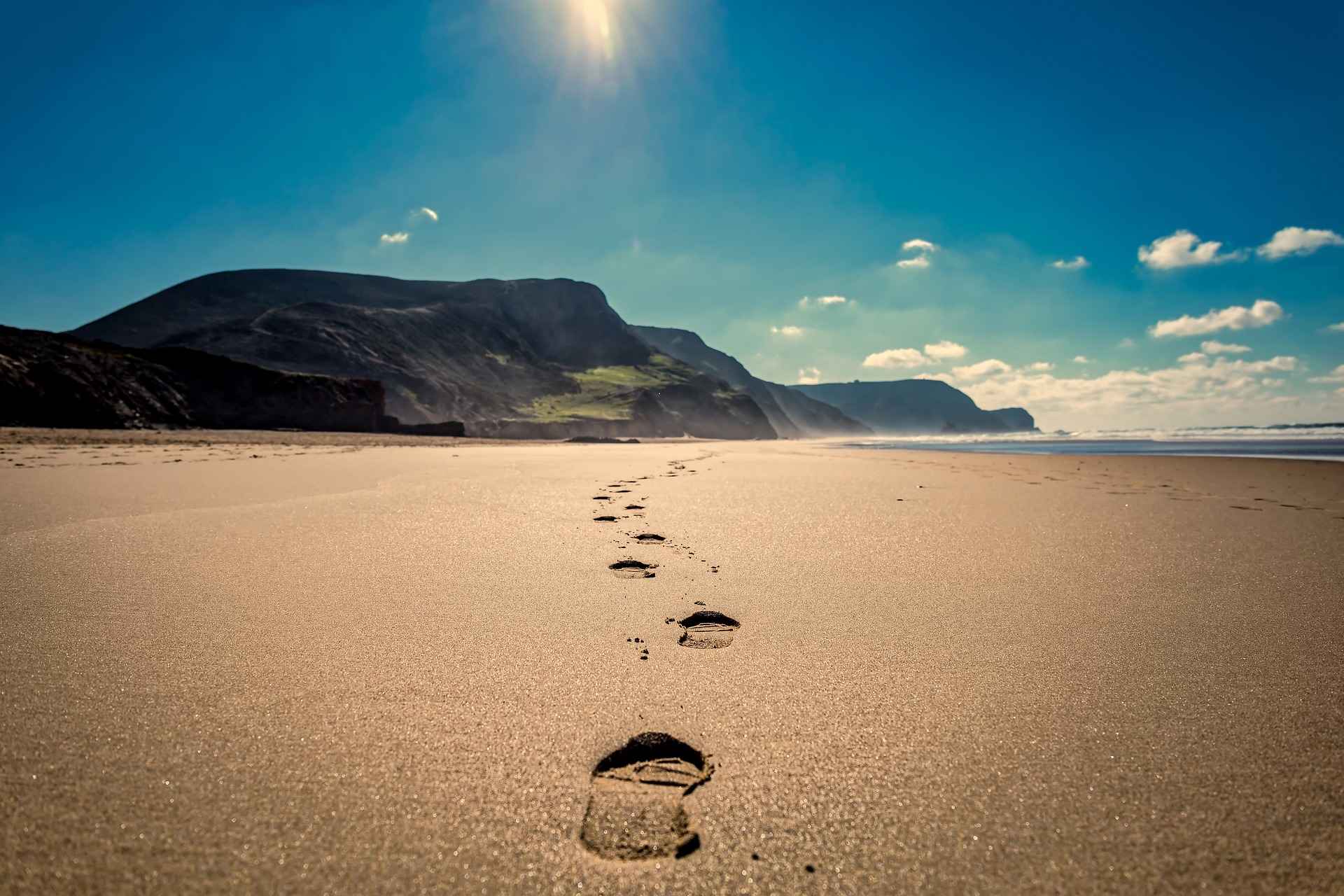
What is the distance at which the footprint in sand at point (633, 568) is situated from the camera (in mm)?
2652

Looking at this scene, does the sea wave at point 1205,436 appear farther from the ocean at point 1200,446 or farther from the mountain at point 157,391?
the mountain at point 157,391

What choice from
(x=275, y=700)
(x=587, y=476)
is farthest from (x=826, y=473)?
(x=275, y=700)

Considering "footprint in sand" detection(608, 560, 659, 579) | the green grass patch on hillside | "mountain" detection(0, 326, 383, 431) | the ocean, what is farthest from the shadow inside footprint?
the green grass patch on hillside

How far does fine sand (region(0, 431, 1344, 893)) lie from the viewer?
2.91 feet

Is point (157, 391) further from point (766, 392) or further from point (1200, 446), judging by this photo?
point (766, 392)

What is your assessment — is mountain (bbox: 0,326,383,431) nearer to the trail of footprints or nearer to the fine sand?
the fine sand

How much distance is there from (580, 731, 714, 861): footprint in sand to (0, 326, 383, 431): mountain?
2742 cm

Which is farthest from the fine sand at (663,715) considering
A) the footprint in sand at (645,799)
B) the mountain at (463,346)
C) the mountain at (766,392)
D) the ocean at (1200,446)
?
the mountain at (766,392)

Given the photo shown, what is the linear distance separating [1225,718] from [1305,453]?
17691 millimetres

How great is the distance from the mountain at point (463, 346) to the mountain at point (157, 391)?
2110cm

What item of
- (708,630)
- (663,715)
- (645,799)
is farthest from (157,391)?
(645,799)

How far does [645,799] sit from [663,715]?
1.03 ft

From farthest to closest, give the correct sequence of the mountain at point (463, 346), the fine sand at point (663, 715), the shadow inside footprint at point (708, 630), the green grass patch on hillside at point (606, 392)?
the green grass patch on hillside at point (606, 392) < the mountain at point (463, 346) < the shadow inside footprint at point (708, 630) < the fine sand at point (663, 715)

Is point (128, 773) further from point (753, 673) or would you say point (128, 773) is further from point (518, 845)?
point (753, 673)
